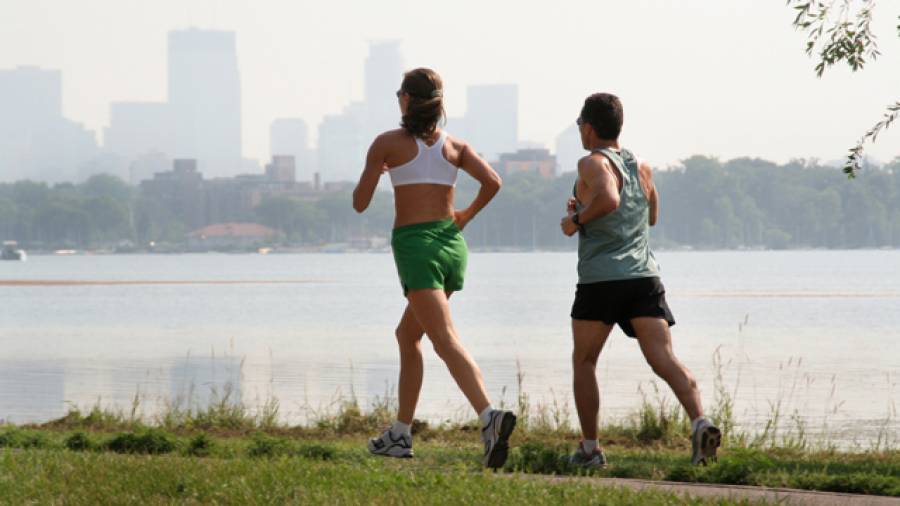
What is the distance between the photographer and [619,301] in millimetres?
7852

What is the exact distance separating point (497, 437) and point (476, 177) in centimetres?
139

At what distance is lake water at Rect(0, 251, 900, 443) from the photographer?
63.2ft

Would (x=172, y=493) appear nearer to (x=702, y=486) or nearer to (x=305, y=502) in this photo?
(x=305, y=502)

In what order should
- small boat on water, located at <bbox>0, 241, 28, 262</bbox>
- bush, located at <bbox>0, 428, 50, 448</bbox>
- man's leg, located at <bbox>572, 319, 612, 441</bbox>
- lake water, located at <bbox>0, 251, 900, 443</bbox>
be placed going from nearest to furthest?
man's leg, located at <bbox>572, 319, 612, 441</bbox>
bush, located at <bbox>0, 428, 50, 448</bbox>
lake water, located at <bbox>0, 251, 900, 443</bbox>
small boat on water, located at <bbox>0, 241, 28, 262</bbox>

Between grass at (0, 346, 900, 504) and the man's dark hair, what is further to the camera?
the man's dark hair

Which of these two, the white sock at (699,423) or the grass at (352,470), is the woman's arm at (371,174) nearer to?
the grass at (352,470)

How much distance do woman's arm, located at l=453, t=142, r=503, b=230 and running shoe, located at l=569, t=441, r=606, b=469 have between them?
1.37 meters

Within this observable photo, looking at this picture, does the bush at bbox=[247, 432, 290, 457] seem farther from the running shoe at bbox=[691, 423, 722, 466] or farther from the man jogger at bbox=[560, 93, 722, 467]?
the running shoe at bbox=[691, 423, 722, 466]

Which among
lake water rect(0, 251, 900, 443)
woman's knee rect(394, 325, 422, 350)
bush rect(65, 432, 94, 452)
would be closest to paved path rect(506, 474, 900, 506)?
woman's knee rect(394, 325, 422, 350)

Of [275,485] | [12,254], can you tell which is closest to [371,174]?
[275,485]

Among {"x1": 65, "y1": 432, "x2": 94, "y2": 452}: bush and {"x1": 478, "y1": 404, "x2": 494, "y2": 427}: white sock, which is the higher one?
{"x1": 478, "y1": 404, "x2": 494, "y2": 427}: white sock

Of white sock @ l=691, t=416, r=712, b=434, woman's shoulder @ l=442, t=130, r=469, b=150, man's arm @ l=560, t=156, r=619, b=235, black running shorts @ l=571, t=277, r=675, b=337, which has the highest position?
woman's shoulder @ l=442, t=130, r=469, b=150

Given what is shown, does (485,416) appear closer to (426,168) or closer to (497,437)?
(497,437)

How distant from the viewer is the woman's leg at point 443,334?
782 cm
